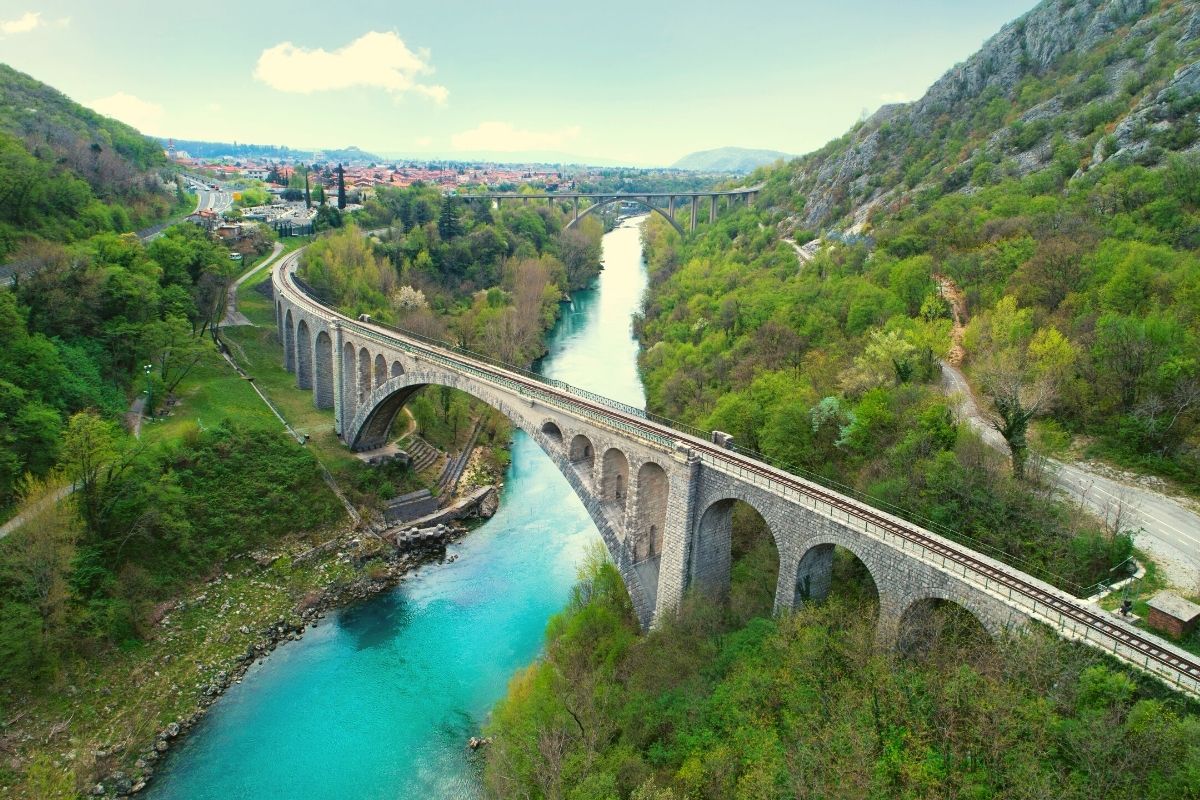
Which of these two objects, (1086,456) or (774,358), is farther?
(774,358)

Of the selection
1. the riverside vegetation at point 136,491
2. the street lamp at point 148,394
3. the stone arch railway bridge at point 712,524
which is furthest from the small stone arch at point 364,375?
the street lamp at point 148,394

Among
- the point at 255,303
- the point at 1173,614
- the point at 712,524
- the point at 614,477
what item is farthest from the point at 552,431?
the point at 255,303

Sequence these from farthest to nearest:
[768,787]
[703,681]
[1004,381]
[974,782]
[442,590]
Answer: [442,590]
[1004,381]
[703,681]
[768,787]
[974,782]

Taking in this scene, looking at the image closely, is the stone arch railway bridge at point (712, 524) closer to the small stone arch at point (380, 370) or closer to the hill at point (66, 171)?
the small stone arch at point (380, 370)

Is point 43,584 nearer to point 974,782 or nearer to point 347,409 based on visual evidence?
point 347,409

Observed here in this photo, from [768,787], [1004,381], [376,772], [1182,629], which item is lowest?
[376,772]

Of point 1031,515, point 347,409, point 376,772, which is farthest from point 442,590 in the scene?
point 1031,515

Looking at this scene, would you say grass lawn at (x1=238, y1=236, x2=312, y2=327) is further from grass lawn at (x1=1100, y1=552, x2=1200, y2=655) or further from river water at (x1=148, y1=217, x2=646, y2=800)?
grass lawn at (x1=1100, y1=552, x2=1200, y2=655)

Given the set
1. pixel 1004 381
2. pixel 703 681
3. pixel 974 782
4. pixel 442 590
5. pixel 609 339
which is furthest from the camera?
pixel 609 339
